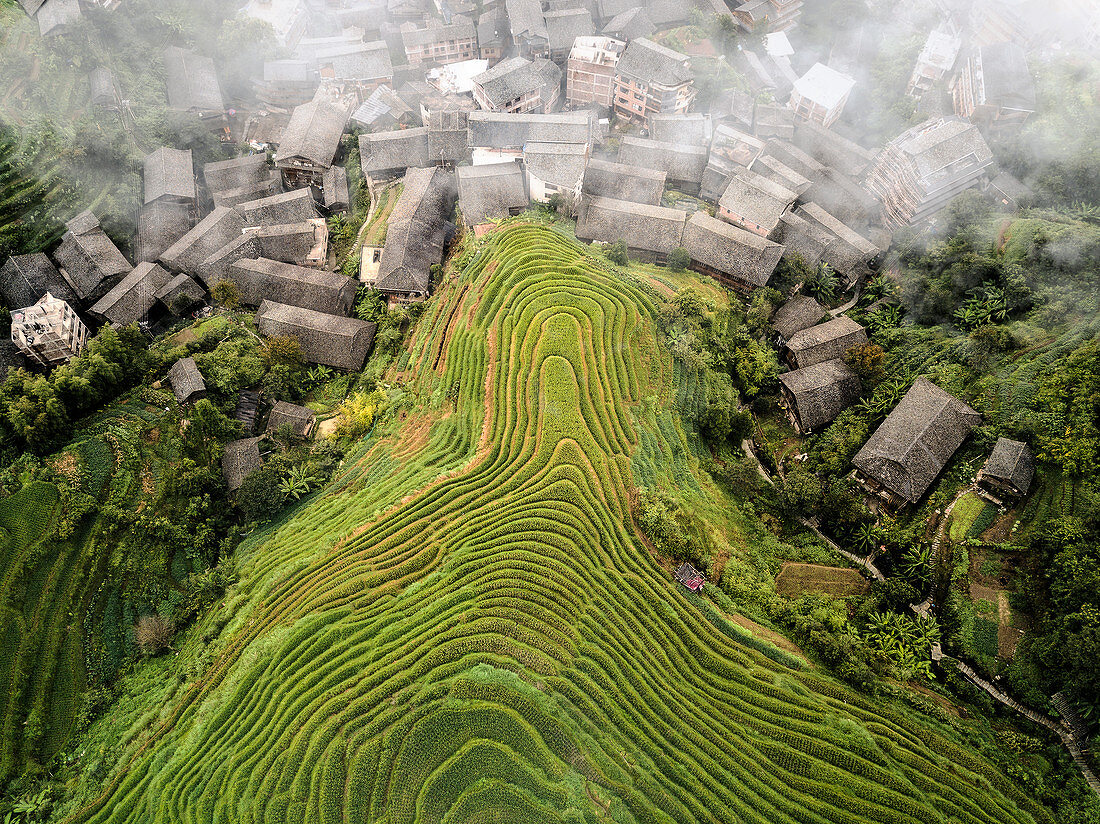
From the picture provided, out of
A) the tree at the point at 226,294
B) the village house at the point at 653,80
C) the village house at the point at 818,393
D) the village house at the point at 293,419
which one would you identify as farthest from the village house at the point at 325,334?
the village house at the point at 653,80

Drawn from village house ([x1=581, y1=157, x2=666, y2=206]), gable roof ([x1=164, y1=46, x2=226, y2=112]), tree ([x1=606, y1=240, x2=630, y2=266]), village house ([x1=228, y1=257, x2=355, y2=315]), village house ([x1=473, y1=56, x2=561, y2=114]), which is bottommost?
village house ([x1=228, y1=257, x2=355, y2=315])

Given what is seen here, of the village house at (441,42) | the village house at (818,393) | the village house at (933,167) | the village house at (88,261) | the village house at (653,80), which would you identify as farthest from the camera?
the village house at (441,42)

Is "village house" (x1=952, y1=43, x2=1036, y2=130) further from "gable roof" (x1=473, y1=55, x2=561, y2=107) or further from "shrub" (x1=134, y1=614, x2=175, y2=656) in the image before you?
"shrub" (x1=134, y1=614, x2=175, y2=656)

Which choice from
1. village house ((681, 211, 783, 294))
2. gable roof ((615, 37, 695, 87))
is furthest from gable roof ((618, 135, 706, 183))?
village house ((681, 211, 783, 294))

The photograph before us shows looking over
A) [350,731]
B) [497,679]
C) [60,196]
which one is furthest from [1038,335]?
[60,196]

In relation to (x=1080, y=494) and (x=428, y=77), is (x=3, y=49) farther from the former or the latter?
(x=1080, y=494)

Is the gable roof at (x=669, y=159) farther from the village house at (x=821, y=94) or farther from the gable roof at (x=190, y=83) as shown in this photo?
the gable roof at (x=190, y=83)
